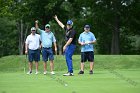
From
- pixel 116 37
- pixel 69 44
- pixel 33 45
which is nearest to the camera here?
pixel 69 44

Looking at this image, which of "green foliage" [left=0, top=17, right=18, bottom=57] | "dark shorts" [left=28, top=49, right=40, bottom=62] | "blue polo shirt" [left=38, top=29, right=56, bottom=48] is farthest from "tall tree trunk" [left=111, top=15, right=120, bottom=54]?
"blue polo shirt" [left=38, top=29, right=56, bottom=48]

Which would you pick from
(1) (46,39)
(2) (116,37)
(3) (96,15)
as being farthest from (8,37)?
(1) (46,39)

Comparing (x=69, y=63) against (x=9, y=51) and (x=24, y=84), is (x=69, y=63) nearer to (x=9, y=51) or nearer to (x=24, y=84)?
(x=24, y=84)

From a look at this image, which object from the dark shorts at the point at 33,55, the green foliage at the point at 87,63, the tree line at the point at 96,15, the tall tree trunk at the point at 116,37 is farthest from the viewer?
the tree line at the point at 96,15

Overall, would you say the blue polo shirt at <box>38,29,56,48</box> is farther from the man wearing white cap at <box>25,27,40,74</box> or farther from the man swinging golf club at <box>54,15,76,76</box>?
the man swinging golf club at <box>54,15,76,76</box>

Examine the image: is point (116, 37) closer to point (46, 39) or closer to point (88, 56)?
point (88, 56)

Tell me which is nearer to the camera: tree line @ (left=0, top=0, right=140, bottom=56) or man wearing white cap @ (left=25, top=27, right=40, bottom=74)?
man wearing white cap @ (left=25, top=27, right=40, bottom=74)

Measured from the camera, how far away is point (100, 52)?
58.1 metres

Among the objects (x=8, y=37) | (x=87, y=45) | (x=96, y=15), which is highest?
(x=96, y=15)

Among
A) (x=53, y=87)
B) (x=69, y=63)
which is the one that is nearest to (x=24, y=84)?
(x=53, y=87)

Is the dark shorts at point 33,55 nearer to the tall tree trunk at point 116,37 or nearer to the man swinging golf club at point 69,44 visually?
the man swinging golf club at point 69,44

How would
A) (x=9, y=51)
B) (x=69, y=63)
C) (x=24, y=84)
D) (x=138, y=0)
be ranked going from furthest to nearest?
(x=9, y=51)
(x=138, y=0)
(x=69, y=63)
(x=24, y=84)

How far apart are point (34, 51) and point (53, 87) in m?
6.70

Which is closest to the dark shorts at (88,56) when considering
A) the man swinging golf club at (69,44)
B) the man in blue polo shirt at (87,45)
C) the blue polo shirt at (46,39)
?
the man in blue polo shirt at (87,45)
